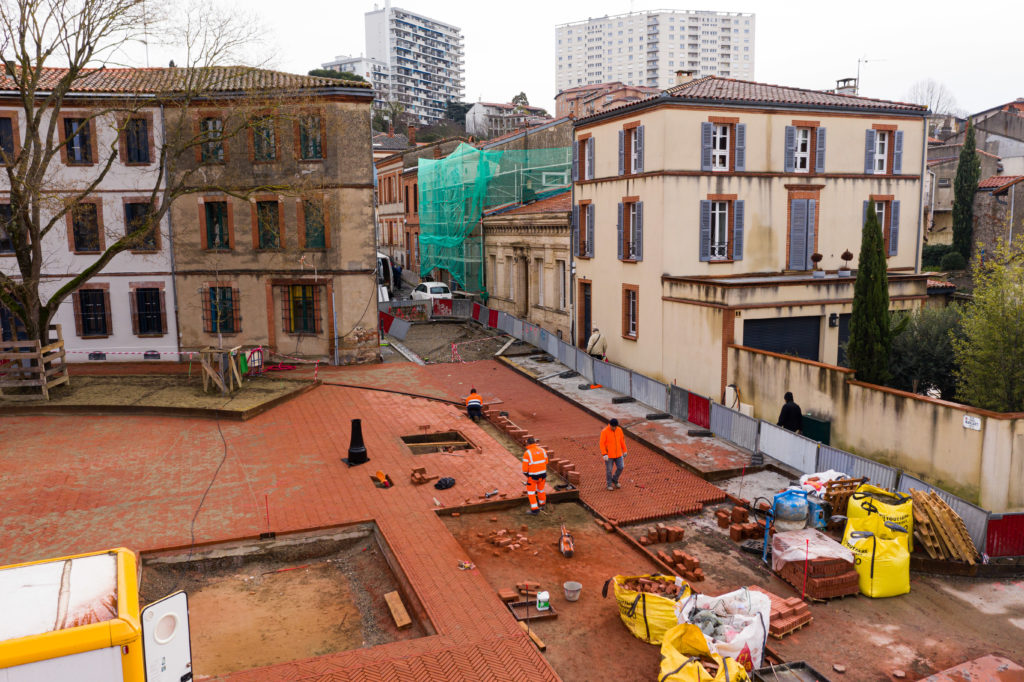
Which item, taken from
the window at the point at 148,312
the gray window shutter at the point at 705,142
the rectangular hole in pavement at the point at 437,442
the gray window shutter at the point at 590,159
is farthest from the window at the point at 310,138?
the gray window shutter at the point at 705,142

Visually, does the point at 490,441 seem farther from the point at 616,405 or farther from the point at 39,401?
the point at 39,401

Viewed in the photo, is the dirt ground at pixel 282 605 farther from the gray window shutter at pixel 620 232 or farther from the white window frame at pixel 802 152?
the white window frame at pixel 802 152

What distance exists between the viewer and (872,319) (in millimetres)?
17500

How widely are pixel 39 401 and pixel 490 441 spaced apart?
12790mm

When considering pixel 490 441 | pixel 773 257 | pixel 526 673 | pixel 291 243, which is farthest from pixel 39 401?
pixel 773 257

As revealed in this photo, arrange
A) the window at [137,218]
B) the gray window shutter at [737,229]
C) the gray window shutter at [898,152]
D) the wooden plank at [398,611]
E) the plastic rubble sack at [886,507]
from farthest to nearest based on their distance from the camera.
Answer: the window at [137,218]
the gray window shutter at [898,152]
the gray window shutter at [737,229]
the plastic rubble sack at [886,507]
the wooden plank at [398,611]

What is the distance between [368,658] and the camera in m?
9.12

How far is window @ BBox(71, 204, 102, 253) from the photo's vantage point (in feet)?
87.9

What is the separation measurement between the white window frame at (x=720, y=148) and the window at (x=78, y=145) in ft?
70.3

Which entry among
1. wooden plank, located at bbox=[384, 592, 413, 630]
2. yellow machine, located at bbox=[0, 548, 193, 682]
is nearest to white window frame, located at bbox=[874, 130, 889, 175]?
wooden plank, located at bbox=[384, 592, 413, 630]

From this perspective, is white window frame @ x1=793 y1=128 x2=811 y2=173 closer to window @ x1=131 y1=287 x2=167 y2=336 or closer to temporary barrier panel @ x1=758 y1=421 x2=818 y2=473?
temporary barrier panel @ x1=758 y1=421 x2=818 y2=473

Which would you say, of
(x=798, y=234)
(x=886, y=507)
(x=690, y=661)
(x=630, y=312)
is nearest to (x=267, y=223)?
(x=630, y=312)

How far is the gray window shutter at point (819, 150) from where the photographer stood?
2448cm

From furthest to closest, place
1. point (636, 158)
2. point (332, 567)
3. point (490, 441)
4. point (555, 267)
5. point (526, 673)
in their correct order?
1. point (555, 267)
2. point (636, 158)
3. point (490, 441)
4. point (332, 567)
5. point (526, 673)
